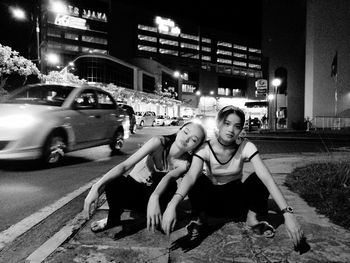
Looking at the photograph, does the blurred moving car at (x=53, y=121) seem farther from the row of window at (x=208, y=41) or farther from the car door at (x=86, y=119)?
the row of window at (x=208, y=41)

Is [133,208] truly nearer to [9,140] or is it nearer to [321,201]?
[321,201]

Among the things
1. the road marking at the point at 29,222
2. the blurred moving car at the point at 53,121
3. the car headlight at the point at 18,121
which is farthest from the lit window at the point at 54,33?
the road marking at the point at 29,222

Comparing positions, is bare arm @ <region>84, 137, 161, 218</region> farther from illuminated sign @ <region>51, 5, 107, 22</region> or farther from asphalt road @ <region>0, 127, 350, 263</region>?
illuminated sign @ <region>51, 5, 107, 22</region>

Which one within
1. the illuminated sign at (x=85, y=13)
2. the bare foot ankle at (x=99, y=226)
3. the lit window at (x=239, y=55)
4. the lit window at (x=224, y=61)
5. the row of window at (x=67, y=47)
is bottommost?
the bare foot ankle at (x=99, y=226)

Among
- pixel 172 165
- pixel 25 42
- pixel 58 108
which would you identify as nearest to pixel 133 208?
pixel 172 165

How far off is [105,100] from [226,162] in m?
6.97

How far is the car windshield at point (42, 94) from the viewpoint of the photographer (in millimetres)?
7357

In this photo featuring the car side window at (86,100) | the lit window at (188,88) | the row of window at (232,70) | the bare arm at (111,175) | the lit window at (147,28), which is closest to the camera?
the bare arm at (111,175)

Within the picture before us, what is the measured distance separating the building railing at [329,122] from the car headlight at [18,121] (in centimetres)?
2260

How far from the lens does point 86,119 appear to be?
305 inches

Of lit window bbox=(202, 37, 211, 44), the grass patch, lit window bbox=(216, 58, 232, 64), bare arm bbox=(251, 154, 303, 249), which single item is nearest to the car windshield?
the grass patch

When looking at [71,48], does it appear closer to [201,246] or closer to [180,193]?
[180,193]

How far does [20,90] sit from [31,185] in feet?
11.7

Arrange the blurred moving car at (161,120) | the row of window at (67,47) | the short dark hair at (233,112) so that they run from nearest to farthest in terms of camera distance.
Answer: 1. the short dark hair at (233,112)
2. the blurred moving car at (161,120)
3. the row of window at (67,47)
